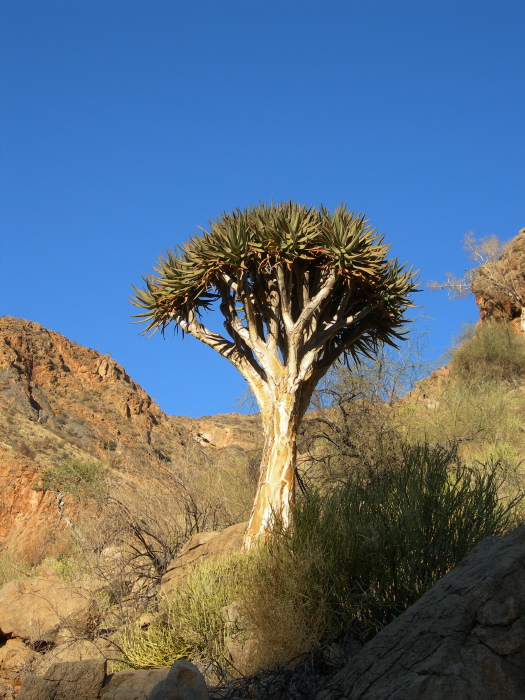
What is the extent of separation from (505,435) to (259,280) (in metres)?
7.38

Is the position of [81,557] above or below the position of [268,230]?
below

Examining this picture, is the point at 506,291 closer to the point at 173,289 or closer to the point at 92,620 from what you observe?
the point at 173,289

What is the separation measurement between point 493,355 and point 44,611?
1591 cm

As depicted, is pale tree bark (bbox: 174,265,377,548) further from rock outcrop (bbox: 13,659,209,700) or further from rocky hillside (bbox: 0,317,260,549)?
rocky hillside (bbox: 0,317,260,549)

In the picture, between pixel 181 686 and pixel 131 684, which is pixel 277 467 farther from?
pixel 181 686

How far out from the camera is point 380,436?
11.6 meters

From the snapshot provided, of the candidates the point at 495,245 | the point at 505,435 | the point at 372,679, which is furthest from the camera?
the point at 495,245

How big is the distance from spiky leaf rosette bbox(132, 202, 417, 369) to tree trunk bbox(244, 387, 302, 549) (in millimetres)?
740

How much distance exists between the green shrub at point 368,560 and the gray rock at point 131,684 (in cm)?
84

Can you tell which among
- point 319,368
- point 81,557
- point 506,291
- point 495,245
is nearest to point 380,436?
point 319,368

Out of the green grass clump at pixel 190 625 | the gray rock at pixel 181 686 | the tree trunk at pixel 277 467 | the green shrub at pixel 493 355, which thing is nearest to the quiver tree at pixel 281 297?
the tree trunk at pixel 277 467

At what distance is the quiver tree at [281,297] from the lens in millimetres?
8281

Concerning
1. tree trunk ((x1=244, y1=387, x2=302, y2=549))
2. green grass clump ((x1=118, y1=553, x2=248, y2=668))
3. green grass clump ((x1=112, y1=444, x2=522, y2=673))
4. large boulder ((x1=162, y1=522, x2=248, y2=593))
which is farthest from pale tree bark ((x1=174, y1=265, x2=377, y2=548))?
green grass clump ((x1=112, y1=444, x2=522, y2=673))

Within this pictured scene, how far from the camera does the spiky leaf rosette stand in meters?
8.35
